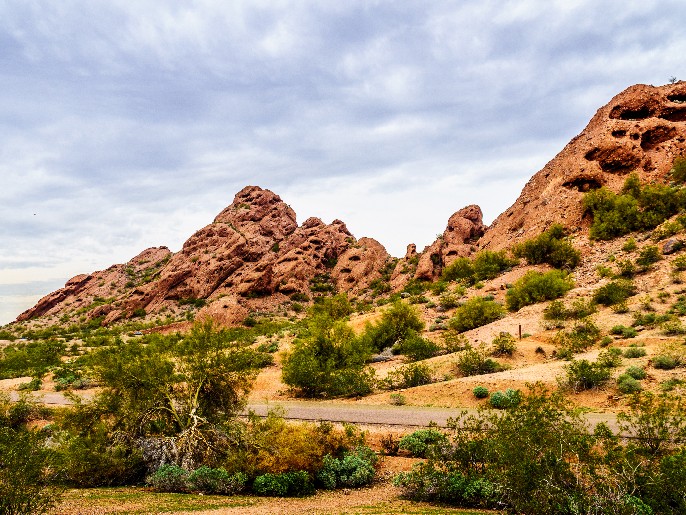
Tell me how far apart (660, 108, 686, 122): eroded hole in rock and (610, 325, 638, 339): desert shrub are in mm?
41622

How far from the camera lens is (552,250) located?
141ft

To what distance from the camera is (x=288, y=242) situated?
286ft

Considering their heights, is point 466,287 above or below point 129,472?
above

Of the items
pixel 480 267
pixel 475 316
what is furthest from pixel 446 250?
pixel 475 316

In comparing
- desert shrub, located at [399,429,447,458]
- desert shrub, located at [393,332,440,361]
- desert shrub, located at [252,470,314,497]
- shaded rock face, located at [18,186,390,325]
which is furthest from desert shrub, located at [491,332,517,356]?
shaded rock face, located at [18,186,390,325]

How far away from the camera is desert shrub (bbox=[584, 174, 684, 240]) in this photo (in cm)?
3962

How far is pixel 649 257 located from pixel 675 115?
30.8 metres

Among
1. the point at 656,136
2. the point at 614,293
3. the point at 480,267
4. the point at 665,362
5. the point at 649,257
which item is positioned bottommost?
the point at 665,362

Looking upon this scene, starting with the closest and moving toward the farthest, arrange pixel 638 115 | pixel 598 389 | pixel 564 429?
1. pixel 564 429
2. pixel 598 389
3. pixel 638 115

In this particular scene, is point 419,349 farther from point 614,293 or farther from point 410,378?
point 614,293

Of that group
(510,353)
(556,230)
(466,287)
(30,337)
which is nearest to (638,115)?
(556,230)

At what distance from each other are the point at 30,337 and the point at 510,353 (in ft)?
228

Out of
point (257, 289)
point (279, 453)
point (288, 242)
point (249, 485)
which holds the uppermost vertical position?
point (288, 242)

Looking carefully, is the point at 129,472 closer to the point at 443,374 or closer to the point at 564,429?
the point at 564,429
